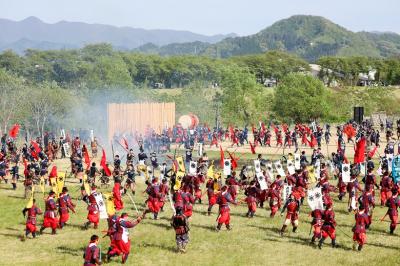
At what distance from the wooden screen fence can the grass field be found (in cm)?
2541

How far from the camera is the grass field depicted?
17.7 m

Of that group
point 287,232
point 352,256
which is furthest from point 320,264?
point 287,232

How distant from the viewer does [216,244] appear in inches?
761

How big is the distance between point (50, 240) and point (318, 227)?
32.1ft

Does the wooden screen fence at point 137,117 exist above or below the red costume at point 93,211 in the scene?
above

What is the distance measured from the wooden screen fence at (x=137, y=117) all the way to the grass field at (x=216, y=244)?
25405 millimetres

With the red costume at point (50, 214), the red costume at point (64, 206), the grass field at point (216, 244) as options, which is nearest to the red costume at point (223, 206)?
the grass field at point (216, 244)

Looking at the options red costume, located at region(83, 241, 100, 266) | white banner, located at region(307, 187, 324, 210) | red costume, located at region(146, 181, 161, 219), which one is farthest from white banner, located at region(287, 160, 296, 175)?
red costume, located at region(83, 241, 100, 266)

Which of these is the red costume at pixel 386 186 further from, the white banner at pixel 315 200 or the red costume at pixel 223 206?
the red costume at pixel 223 206

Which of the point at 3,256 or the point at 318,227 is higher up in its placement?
the point at 318,227

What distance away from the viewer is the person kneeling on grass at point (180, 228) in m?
17.6

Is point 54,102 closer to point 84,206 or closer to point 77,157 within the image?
point 77,157

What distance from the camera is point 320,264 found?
17.1 m

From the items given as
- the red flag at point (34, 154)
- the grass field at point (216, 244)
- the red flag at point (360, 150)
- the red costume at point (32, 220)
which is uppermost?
the red flag at point (360, 150)
